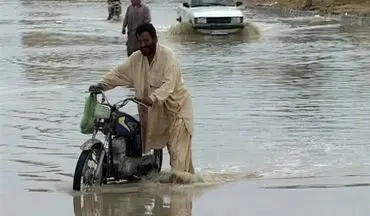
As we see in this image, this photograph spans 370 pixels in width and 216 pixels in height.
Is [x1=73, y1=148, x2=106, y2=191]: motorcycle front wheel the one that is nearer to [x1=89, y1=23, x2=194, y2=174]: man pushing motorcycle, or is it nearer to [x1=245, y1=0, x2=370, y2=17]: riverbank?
[x1=89, y1=23, x2=194, y2=174]: man pushing motorcycle

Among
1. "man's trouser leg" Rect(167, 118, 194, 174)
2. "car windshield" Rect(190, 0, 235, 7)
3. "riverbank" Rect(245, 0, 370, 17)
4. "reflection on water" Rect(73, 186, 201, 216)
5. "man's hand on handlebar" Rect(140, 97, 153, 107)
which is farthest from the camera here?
"riverbank" Rect(245, 0, 370, 17)

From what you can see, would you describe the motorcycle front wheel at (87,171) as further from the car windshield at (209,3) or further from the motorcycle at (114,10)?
the motorcycle at (114,10)

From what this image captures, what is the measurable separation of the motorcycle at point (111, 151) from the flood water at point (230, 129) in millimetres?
153

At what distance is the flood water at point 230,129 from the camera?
7.66 m

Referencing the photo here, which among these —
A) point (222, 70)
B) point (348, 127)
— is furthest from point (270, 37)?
point (348, 127)

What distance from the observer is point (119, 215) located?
718 centimetres

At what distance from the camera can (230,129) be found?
11.5 m

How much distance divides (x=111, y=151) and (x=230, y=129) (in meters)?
3.84

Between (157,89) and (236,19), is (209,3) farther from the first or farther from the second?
(157,89)

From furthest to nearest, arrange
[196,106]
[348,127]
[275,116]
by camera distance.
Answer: [196,106] → [275,116] → [348,127]

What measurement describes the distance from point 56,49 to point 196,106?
11952mm

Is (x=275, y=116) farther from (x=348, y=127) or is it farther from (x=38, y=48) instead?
(x=38, y=48)

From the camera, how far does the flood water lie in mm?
7656

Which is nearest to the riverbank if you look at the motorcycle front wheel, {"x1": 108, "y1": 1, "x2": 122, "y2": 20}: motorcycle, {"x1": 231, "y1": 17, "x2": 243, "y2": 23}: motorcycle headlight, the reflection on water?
{"x1": 108, "y1": 1, "x2": 122, "y2": 20}: motorcycle
